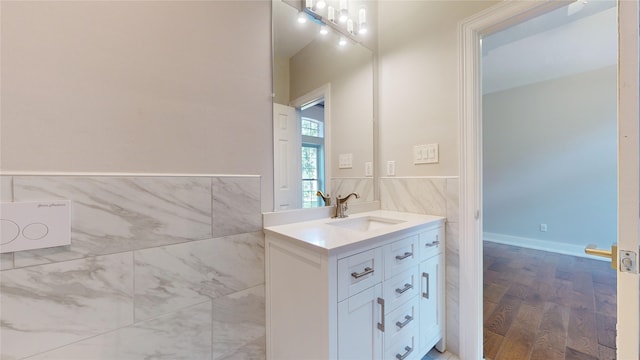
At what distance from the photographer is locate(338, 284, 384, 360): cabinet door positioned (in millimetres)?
959

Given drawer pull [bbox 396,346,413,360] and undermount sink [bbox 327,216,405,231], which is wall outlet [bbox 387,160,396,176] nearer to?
undermount sink [bbox 327,216,405,231]

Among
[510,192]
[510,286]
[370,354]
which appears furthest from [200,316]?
[510,192]

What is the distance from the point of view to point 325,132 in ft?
5.45

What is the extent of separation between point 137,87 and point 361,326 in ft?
4.31

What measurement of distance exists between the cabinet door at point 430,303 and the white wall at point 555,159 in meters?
3.43

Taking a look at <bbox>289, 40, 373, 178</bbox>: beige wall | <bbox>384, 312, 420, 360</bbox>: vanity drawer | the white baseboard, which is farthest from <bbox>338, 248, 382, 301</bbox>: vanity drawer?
the white baseboard

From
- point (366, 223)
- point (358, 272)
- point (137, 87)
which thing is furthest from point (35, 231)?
point (366, 223)

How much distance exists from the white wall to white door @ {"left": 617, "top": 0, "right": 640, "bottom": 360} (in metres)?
3.87

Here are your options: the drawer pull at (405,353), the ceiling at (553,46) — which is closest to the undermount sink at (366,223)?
the drawer pull at (405,353)

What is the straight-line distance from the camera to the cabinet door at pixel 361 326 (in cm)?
96

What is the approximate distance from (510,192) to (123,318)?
4.96 m

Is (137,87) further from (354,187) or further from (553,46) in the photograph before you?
(553,46)

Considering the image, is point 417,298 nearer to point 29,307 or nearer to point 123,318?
point 123,318

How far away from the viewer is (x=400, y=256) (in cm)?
121
